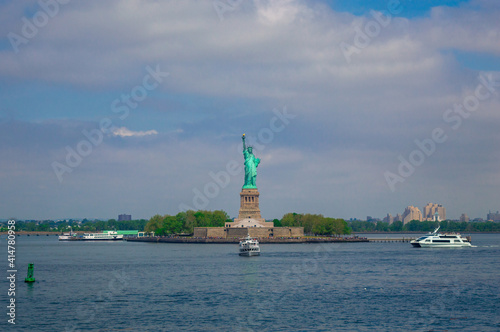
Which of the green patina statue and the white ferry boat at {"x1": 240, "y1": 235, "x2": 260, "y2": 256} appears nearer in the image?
the white ferry boat at {"x1": 240, "y1": 235, "x2": 260, "y2": 256}

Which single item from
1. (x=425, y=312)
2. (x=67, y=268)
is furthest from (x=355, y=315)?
(x=67, y=268)

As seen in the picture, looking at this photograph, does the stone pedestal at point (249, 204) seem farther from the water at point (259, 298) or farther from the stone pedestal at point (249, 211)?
the water at point (259, 298)

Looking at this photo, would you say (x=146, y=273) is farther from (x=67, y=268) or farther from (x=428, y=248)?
(x=428, y=248)

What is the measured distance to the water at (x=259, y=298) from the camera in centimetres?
3947

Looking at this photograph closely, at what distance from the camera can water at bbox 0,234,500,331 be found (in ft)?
129

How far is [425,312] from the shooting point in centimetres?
4325

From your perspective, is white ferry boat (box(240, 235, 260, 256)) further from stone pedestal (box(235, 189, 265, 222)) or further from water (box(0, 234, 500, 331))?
stone pedestal (box(235, 189, 265, 222))

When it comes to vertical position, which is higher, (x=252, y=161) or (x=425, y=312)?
(x=252, y=161)

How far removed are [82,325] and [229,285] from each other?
2082 cm

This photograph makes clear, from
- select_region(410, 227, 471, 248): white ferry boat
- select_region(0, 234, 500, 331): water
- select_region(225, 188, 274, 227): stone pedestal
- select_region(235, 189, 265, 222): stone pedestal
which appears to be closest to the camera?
select_region(0, 234, 500, 331): water

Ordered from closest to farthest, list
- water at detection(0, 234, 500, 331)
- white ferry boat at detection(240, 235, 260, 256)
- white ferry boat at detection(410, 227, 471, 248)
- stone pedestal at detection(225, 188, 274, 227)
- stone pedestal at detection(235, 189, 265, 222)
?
water at detection(0, 234, 500, 331) < white ferry boat at detection(240, 235, 260, 256) < white ferry boat at detection(410, 227, 471, 248) < stone pedestal at detection(225, 188, 274, 227) < stone pedestal at detection(235, 189, 265, 222)

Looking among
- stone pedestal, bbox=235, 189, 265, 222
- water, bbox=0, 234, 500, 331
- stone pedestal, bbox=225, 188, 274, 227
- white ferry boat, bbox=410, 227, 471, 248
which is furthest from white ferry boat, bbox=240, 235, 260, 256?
stone pedestal, bbox=235, 189, 265, 222

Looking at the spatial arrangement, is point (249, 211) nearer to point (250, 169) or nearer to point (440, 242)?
point (250, 169)

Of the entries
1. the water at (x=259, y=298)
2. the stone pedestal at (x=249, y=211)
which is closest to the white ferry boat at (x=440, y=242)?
the stone pedestal at (x=249, y=211)
